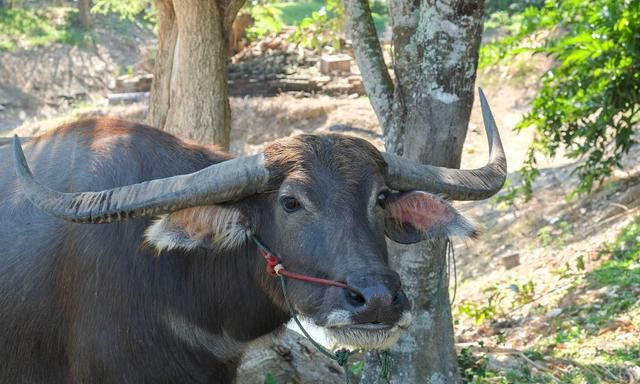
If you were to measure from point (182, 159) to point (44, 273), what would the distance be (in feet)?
2.78

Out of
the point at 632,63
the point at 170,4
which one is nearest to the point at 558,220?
the point at 632,63

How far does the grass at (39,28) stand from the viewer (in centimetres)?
2570

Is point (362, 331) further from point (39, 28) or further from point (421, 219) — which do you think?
point (39, 28)

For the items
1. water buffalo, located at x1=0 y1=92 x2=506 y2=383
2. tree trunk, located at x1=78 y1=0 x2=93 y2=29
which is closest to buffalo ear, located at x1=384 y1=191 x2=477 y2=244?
water buffalo, located at x1=0 y1=92 x2=506 y2=383

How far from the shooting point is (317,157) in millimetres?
3607

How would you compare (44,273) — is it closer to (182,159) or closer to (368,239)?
(182,159)

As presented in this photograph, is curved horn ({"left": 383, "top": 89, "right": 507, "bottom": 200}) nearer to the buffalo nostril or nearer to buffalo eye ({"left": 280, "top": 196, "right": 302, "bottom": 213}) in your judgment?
buffalo eye ({"left": 280, "top": 196, "right": 302, "bottom": 213})

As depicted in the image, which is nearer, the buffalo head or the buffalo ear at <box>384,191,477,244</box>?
the buffalo head

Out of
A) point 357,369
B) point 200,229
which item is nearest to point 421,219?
point 200,229

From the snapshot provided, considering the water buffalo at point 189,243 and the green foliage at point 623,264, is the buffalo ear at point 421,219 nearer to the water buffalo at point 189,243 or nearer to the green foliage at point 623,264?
the water buffalo at point 189,243

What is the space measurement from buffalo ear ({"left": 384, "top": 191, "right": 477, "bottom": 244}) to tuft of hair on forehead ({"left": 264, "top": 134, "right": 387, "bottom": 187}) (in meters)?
0.25

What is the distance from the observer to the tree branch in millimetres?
5098

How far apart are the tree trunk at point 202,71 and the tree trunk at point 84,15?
20.2 metres

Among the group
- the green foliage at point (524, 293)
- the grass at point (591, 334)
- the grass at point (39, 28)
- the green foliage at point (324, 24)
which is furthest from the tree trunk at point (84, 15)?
the grass at point (591, 334)
